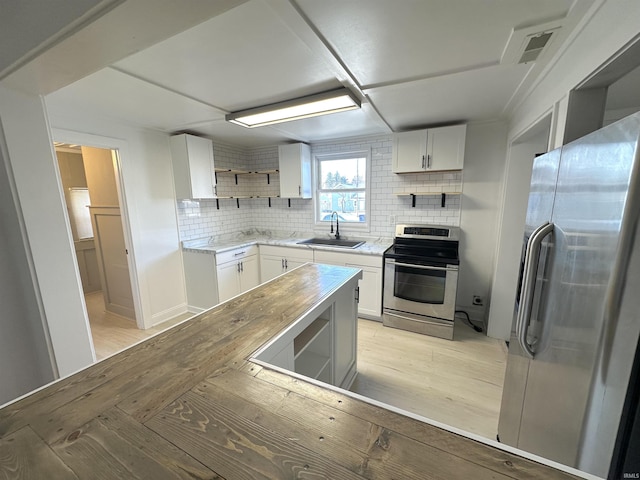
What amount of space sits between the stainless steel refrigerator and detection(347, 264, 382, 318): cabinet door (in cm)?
197

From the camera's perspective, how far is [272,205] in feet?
14.5

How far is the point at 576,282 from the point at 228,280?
3352 mm

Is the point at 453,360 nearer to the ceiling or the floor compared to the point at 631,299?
nearer to the floor

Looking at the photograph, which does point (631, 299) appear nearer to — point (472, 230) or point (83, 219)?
point (472, 230)

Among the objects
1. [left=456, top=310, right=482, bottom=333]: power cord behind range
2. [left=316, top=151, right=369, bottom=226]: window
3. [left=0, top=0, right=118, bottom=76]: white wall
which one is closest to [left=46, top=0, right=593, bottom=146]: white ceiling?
[left=0, top=0, right=118, bottom=76]: white wall

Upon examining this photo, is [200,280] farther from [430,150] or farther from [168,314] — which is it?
[430,150]

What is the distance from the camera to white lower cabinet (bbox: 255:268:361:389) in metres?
1.39

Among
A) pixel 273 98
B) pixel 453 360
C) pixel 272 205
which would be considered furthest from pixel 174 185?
pixel 453 360

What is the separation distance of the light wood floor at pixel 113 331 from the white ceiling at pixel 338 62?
243 cm

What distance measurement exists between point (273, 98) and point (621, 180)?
6.94 feet

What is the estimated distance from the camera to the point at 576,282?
846 mm

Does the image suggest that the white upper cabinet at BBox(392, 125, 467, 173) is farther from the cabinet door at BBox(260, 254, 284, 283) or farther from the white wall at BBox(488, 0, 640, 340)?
the cabinet door at BBox(260, 254, 284, 283)

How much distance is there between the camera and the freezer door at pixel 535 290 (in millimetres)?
1088

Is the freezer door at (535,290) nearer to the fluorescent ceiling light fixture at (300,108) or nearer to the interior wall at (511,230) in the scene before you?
the fluorescent ceiling light fixture at (300,108)
